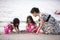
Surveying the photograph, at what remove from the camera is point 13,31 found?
18.0ft

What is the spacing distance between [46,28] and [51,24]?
6.2 inches

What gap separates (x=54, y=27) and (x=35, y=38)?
2.73 feet

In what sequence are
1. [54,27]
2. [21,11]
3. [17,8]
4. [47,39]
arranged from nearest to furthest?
[47,39]
[54,27]
[21,11]
[17,8]

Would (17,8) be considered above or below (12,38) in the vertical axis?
above

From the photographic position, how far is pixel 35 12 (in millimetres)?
5156

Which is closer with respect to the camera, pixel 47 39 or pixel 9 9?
pixel 47 39

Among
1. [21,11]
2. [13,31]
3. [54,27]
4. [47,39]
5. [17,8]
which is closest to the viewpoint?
[47,39]

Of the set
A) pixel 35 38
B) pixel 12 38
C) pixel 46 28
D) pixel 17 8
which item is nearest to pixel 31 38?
pixel 35 38

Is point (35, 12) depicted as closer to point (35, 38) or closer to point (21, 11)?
point (35, 38)

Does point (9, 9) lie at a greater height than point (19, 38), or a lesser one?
greater

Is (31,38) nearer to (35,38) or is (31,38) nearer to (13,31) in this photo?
(35,38)

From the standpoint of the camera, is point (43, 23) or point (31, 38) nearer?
point (31, 38)

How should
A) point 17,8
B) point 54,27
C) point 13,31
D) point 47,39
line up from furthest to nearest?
point 17,8, point 13,31, point 54,27, point 47,39

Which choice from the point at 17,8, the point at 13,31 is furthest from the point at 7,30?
the point at 17,8
